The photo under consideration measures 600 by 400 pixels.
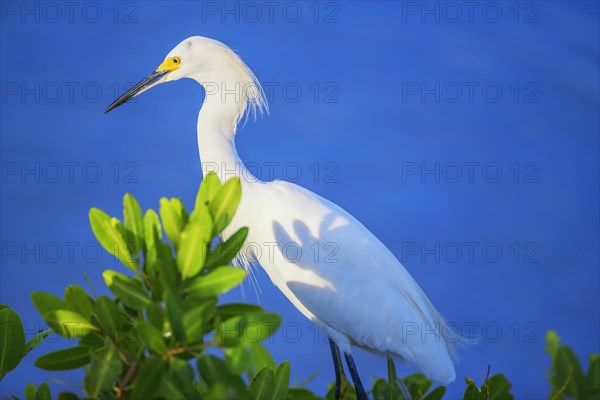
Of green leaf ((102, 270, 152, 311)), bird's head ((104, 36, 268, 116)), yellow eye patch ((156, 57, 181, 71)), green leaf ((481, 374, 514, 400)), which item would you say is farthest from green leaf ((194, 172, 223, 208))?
yellow eye patch ((156, 57, 181, 71))

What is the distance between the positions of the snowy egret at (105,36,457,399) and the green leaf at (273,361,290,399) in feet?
4.13

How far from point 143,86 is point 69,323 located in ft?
6.69

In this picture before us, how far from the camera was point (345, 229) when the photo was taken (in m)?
2.57

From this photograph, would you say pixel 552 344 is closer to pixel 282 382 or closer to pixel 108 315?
pixel 282 382

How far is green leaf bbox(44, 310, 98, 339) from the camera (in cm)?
85

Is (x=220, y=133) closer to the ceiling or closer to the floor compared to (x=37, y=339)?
closer to the ceiling

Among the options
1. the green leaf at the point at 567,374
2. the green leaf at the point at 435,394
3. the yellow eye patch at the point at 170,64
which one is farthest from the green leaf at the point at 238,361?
the yellow eye patch at the point at 170,64

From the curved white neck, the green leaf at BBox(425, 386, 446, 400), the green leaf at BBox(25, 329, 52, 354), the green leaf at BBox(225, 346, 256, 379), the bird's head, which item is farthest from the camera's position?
the bird's head

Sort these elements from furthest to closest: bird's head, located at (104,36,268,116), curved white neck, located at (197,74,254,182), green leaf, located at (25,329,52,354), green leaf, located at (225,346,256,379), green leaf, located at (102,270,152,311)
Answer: bird's head, located at (104,36,268,116) < curved white neck, located at (197,74,254,182) < green leaf, located at (25,329,52,354) < green leaf, located at (102,270,152,311) < green leaf, located at (225,346,256,379)

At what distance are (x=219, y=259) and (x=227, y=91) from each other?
187 cm

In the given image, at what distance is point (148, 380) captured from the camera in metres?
0.73

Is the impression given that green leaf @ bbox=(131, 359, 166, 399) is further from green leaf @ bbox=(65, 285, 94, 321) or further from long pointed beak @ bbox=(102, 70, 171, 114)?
long pointed beak @ bbox=(102, 70, 171, 114)

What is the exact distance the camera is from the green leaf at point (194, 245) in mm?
795

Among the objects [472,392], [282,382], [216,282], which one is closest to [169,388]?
[216,282]
